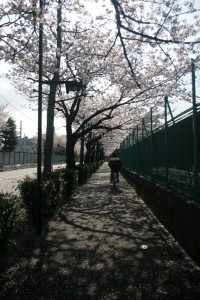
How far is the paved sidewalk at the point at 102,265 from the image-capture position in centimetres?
466

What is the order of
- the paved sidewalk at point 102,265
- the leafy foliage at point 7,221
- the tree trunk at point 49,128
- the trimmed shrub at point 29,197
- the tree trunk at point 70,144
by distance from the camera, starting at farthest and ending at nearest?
1. the tree trunk at point 70,144
2. the tree trunk at point 49,128
3. the trimmed shrub at point 29,197
4. the leafy foliage at point 7,221
5. the paved sidewalk at point 102,265

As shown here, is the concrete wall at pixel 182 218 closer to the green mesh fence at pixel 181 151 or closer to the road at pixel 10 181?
the green mesh fence at pixel 181 151

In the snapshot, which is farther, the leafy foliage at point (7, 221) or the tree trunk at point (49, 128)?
the tree trunk at point (49, 128)

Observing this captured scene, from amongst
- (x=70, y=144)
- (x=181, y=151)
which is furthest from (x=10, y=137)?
(x=181, y=151)

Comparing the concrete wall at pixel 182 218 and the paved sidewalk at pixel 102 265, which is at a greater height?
the concrete wall at pixel 182 218

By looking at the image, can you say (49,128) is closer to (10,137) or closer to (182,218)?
(182,218)

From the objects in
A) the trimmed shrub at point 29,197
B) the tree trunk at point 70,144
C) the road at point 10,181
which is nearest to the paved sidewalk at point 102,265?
the trimmed shrub at point 29,197

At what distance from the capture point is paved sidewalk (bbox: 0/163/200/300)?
4656 mm

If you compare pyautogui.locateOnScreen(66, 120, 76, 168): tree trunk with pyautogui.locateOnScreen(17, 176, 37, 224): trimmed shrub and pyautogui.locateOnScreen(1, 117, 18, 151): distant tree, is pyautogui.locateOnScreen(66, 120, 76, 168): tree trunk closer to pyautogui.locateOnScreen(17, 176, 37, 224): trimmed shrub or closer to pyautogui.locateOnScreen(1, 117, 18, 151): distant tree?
pyautogui.locateOnScreen(17, 176, 37, 224): trimmed shrub

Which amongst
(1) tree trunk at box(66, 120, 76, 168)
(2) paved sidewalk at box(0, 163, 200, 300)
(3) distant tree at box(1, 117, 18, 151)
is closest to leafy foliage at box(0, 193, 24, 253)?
(2) paved sidewalk at box(0, 163, 200, 300)

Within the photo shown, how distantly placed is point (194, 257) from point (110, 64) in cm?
1373

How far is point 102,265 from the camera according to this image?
19.1 ft

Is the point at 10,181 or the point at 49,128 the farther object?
the point at 10,181

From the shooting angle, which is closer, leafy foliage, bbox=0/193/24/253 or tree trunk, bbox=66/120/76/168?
leafy foliage, bbox=0/193/24/253
